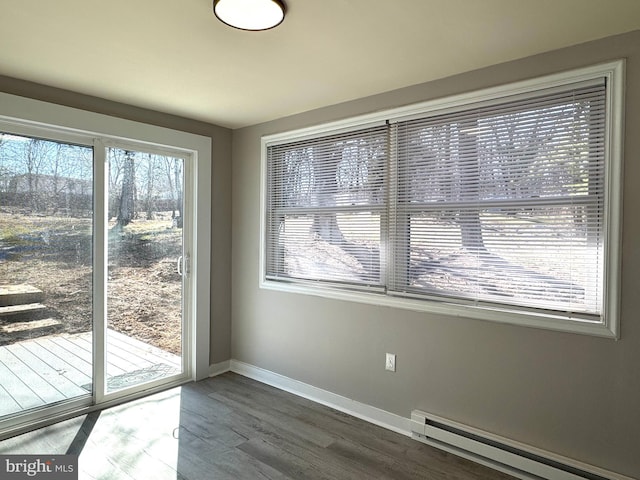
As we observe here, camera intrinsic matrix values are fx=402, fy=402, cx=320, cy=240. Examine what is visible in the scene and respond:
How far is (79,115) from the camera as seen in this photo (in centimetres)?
294

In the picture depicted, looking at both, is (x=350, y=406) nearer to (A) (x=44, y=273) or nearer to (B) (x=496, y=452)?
(B) (x=496, y=452)

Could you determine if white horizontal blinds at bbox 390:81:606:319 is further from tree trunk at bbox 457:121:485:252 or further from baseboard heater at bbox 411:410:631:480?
baseboard heater at bbox 411:410:631:480

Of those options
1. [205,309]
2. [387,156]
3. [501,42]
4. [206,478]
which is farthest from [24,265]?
[501,42]

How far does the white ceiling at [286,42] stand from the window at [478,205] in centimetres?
29

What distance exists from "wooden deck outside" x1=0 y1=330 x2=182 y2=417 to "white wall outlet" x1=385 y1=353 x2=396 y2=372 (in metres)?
2.05

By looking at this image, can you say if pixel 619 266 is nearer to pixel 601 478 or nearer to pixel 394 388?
pixel 601 478

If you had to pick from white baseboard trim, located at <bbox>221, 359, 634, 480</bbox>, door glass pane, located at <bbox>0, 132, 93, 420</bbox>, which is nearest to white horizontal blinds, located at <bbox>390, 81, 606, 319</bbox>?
white baseboard trim, located at <bbox>221, 359, 634, 480</bbox>

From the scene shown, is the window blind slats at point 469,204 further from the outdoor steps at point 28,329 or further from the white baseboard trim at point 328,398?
the outdoor steps at point 28,329

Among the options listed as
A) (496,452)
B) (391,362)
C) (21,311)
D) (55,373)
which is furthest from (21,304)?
(496,452)

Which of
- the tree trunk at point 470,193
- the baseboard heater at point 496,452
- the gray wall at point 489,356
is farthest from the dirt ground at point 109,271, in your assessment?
the tree trunk at point 470,193

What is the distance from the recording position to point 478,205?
8.14 feet

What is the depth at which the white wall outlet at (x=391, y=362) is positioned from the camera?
2.89 meters

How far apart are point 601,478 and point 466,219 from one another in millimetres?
1531

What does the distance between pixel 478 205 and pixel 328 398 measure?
192 centimetres
